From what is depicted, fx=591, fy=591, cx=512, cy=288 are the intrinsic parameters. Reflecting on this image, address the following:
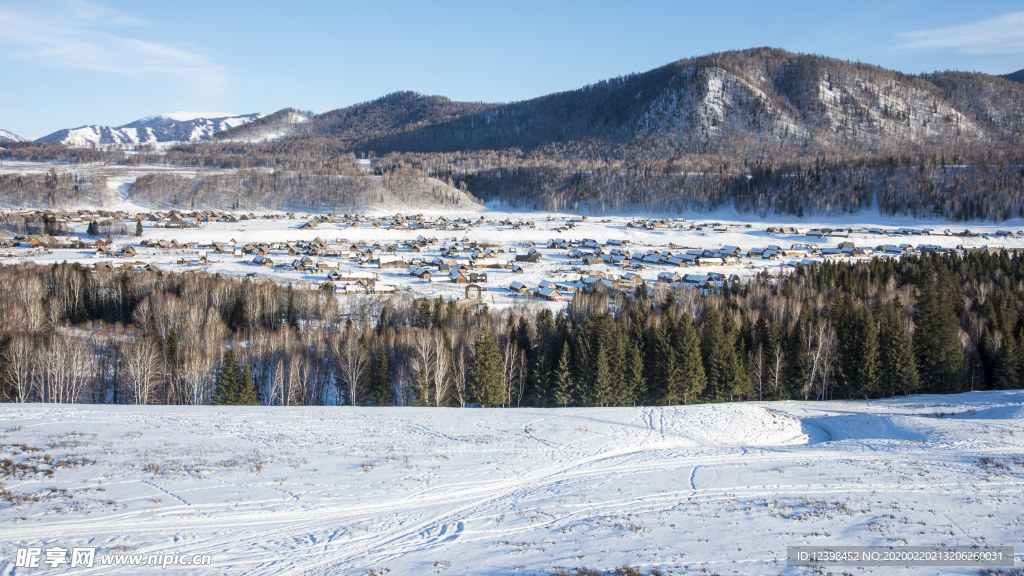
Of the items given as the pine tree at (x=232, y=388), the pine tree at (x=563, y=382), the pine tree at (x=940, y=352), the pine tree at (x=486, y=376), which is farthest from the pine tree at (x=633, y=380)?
Result: the pine tree at (x=232, y=388)

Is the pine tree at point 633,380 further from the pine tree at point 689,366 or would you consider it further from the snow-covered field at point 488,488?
the snow-covered field at point 488,488

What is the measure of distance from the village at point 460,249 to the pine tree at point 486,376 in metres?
22.2

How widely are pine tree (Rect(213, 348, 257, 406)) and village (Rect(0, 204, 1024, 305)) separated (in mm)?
21746

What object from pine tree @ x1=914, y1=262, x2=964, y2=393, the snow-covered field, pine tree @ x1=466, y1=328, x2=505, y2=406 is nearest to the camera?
the snow-covered field

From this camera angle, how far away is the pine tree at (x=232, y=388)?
2902cm

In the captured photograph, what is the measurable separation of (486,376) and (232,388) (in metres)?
12.6

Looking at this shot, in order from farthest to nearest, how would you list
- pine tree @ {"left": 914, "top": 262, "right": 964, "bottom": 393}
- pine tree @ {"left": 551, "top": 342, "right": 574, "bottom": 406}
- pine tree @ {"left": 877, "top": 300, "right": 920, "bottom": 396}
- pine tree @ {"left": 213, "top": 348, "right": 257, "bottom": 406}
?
pine tree @ {"left": 914, "top": 262, "right": 964, "bottom": 393}
pine tree @ {"left": 877, "top": 300, "right": 920, "bottom": 396}
pine tree @ {"left": 551, "top": 342, "right": 574, "bottom": 406}
pine tree @ {"left": 213, "top": 348, "right": 257, "bottom": 406}

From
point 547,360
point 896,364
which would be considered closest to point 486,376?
point 547,360

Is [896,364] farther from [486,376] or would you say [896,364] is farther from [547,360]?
[486,376]

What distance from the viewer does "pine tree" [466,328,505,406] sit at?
96.5 ft

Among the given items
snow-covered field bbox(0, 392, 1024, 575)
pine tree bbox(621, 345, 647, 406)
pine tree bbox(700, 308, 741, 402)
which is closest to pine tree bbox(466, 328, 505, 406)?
pine tree bbox(621, 345, 647, 406)

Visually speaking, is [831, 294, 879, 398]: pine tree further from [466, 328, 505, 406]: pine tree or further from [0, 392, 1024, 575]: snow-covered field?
[466, 328, 505, 406]: pine tree

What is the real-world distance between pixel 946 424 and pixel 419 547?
19877mm

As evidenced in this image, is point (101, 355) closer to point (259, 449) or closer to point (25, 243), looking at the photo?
point (259, 449)
